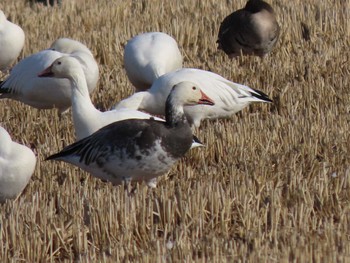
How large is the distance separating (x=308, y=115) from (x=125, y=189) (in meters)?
2.14

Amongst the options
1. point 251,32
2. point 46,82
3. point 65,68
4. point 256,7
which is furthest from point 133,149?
point 256,7

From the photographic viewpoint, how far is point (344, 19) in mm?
10672

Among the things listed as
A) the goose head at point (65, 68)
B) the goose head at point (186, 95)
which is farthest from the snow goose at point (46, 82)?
the goose head at point (186, 95)

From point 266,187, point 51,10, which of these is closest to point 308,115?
point 266,187

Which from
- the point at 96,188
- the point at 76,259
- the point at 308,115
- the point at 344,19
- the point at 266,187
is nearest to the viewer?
the point at 76,259

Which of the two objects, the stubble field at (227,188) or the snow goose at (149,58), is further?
A: the snow goose at (149,58)

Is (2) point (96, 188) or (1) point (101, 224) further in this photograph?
(2) point (96, 188)

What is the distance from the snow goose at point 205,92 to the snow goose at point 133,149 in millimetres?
1403

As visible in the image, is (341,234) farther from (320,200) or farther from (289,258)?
(320,200)

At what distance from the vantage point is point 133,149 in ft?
19.0

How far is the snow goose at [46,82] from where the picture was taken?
8.03 metres

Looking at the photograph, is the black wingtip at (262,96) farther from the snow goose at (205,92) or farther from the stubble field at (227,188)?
the stubble field at (227,188)

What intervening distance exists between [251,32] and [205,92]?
8.33ft

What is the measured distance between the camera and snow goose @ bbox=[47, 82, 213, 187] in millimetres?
5781
